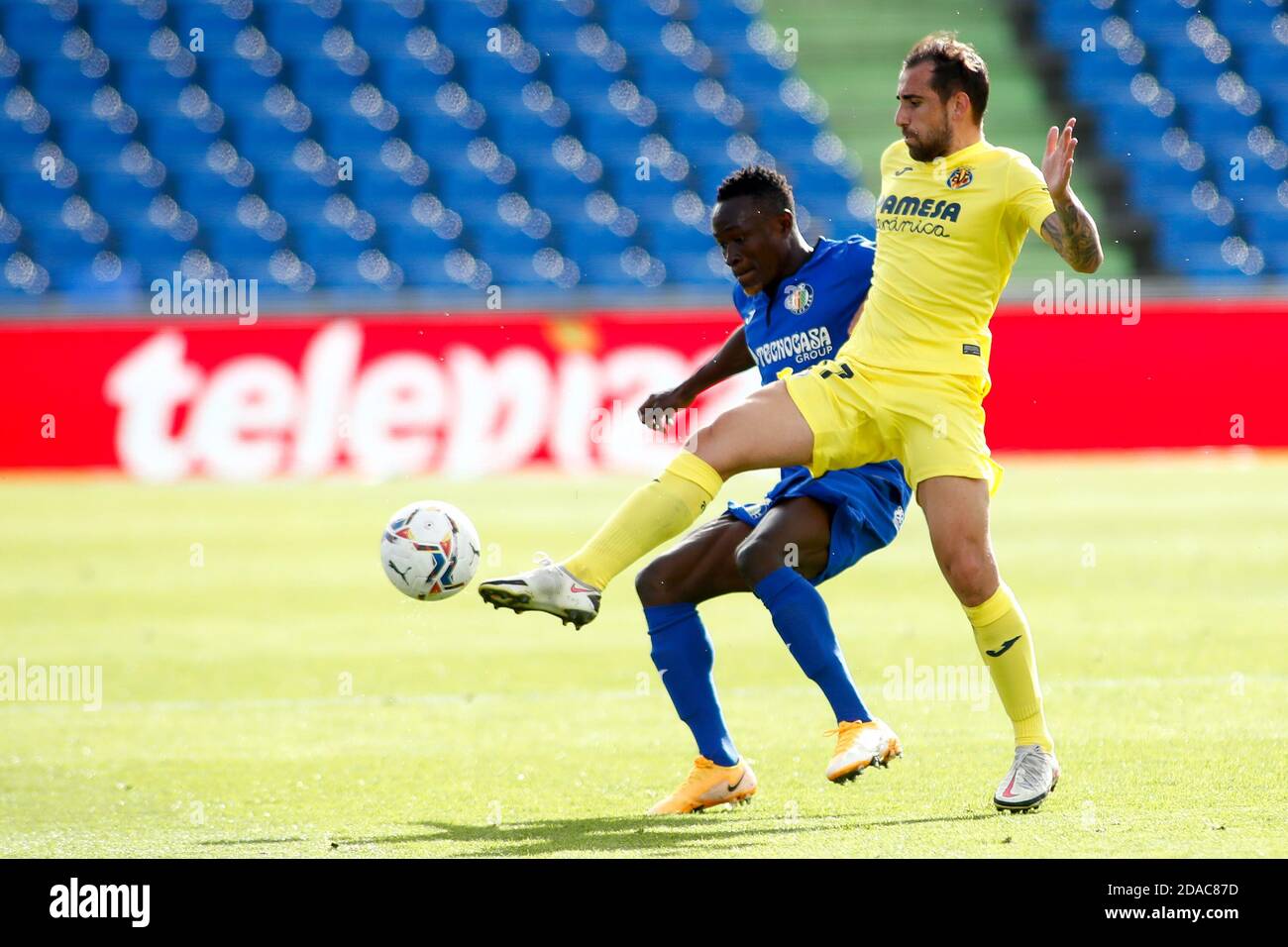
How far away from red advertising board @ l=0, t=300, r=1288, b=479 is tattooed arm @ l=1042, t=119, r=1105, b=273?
10.4 meters

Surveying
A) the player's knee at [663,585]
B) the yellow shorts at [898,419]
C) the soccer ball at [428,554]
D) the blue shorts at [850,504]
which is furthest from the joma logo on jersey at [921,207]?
the soccer ball at [428,554]

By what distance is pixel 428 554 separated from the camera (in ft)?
18.6

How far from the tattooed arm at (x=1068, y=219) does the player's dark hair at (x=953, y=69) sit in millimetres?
378

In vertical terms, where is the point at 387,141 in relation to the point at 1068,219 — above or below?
above

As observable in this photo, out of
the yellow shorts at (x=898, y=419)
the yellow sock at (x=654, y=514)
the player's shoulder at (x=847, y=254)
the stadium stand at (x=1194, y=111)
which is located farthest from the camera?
the stadium stand at (x=1194, y=111)

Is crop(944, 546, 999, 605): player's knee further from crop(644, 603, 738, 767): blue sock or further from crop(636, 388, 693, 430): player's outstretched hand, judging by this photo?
crop(636, 388, 693, 430): player's outstretched hand

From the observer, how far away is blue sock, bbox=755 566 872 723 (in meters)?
5.79

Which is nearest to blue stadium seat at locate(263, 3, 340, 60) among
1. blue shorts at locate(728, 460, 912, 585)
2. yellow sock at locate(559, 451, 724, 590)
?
blue shorts at locate(728, 460, 912, 585)

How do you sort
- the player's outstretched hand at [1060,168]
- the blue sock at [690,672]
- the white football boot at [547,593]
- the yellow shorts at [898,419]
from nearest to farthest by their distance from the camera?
the white football boot at [547,593]
the player's outstretched hand at [1060,168]
the yellow shorts at [898,419]
the blue sock at [690,672]

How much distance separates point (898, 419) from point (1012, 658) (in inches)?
32.3

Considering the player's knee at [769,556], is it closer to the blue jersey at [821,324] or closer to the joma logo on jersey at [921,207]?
the blue jersey at [821,324]

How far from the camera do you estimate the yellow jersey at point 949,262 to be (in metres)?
5.48

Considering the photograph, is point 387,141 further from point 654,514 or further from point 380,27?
point 654,514


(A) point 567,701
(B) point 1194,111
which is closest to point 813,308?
(A) point 567,701
